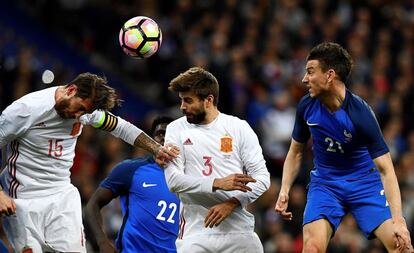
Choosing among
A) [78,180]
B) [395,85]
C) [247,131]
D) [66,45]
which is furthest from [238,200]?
[395,85]

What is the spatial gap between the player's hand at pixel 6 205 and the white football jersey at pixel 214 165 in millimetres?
1260

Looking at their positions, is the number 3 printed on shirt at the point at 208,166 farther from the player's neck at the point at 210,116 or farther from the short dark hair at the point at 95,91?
the short dark hair at the point at 95,91

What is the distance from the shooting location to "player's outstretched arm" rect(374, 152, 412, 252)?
8.17 meters

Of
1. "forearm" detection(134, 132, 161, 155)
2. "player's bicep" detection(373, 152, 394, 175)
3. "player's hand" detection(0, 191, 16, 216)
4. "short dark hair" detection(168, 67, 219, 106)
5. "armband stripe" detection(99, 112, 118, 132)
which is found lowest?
"player's hand" detection(0, 191, 16, 216)

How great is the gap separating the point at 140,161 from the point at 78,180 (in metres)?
3.88

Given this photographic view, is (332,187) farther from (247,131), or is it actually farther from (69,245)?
(69,245)

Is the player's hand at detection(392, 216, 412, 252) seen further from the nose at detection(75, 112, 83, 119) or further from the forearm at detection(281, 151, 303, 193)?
the nose at detection(75, 112, 83, 119)

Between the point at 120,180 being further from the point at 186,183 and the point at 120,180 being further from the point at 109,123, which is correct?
the point at 186,183

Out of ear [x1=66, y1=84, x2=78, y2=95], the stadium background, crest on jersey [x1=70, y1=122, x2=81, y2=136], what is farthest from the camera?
the stadium background

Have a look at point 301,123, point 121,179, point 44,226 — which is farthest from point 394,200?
point 44,226

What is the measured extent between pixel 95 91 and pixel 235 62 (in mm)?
8266

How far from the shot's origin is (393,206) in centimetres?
829

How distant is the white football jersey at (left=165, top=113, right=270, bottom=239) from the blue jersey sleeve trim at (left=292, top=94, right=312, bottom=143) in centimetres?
71

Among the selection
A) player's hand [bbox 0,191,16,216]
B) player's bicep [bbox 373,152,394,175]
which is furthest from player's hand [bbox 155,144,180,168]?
player's bicep [bbox 373,152,394,175]
